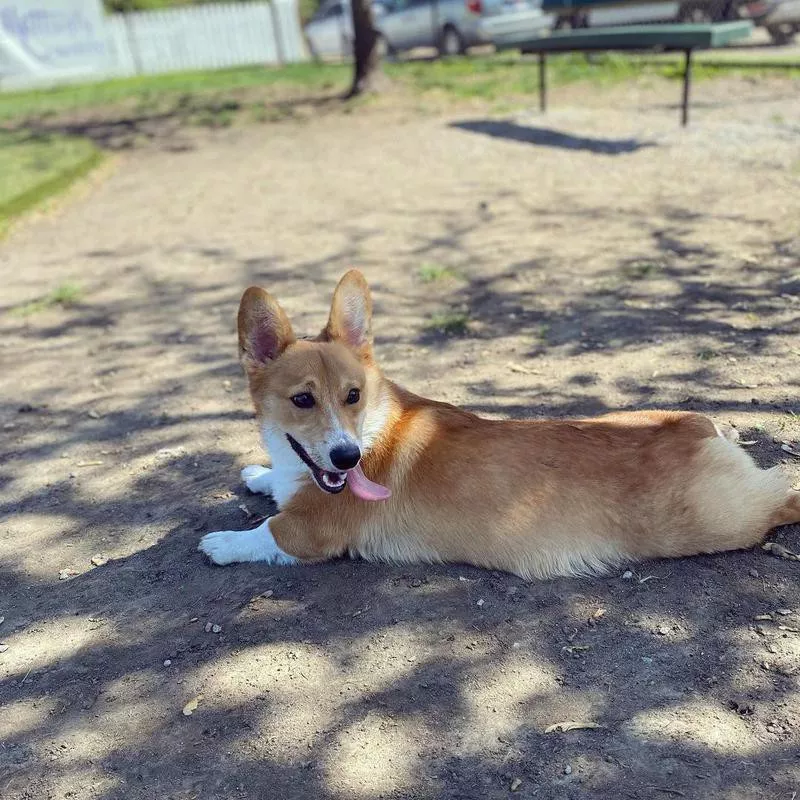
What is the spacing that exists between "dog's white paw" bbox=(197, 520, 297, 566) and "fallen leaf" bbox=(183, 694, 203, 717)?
0.71 meters

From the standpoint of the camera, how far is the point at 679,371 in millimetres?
4770

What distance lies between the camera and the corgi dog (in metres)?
3.15

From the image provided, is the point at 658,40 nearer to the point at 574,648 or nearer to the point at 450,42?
the point at 574,648

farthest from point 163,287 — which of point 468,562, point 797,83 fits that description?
point 797,83

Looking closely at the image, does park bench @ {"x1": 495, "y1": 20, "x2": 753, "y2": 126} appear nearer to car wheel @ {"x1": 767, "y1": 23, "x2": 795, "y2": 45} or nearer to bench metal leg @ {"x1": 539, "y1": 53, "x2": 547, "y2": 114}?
bench metal leg @ {"x1": 539, "y1": 53, "x2": 547, "y2": 114}

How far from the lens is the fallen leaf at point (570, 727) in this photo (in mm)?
2590

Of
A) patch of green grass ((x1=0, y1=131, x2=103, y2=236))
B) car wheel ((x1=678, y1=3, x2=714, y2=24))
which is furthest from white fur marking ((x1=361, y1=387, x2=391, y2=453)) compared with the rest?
car wheel ((x1=678, y1=3, x2=714, y2=24))

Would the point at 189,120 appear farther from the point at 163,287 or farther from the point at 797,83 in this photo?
the point at 797,83

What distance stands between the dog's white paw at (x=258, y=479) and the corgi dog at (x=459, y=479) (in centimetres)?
42

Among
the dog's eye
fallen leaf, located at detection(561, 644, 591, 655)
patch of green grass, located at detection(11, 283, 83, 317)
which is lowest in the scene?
patch of green grass, located at detection(11, 283, 83, 317)

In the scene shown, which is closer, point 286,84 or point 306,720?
point 306,720

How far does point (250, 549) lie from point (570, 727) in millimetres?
1469

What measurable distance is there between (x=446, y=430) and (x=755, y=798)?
1640 mm

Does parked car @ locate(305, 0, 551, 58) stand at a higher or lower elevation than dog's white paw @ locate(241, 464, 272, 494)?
higher
